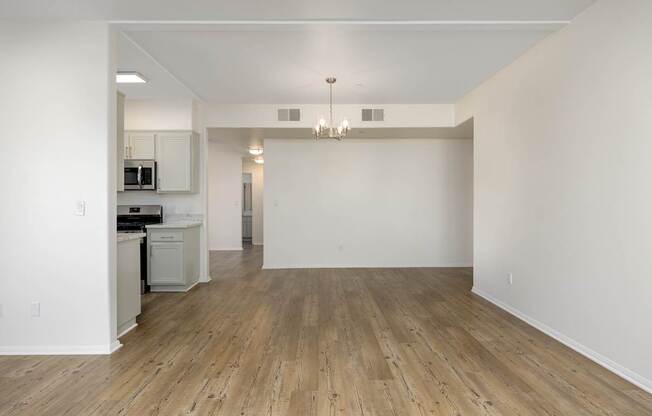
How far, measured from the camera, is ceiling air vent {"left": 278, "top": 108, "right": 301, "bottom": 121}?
6020 millimetres

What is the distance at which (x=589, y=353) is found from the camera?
9.70ft

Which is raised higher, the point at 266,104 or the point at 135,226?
the point at 266,104

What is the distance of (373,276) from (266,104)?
3.31 m

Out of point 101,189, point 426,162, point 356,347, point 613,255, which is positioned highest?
point 426,162

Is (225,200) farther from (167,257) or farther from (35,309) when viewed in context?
(35,309)

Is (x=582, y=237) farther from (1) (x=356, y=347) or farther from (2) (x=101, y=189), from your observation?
(2) (x=101, y=189)

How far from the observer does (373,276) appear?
627cm

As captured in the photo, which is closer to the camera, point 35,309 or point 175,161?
point 35,309

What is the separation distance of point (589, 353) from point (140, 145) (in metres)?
5.92

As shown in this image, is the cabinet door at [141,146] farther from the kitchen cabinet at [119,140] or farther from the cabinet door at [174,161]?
the kitchen cabinet at [119,140]

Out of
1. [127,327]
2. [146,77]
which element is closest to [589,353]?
[127,327]

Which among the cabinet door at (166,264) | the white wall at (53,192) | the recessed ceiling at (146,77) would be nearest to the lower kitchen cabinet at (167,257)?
the cabinet door at (166,264)

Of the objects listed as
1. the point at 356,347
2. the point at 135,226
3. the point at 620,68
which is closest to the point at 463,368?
the point at 356,347

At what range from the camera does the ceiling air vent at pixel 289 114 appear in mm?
6020
